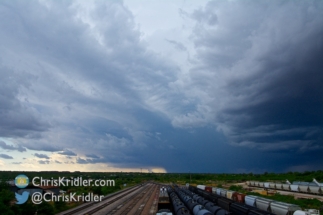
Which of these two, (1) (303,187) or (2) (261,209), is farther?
(1) (303,187)

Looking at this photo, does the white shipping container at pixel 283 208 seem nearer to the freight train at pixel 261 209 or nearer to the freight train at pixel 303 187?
the freight train at pixel 261 209

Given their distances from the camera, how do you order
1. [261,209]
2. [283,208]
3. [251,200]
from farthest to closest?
[251,200]
[261,209]
[283,208]

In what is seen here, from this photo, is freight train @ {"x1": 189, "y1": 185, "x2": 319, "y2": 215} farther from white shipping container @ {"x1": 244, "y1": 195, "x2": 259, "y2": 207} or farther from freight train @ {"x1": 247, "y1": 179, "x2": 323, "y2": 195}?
freight train @ {"x1": 247, "y1": 179, "x2": 323, "y2": 195}

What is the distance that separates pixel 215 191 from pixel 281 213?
1358 inches

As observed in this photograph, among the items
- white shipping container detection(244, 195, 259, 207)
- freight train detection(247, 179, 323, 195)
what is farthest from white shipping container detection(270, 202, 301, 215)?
freight train detection(247, 179, 323, 195)

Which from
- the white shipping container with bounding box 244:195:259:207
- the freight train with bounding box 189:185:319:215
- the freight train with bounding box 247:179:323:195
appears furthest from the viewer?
the freight train with bounding box 247:179:323:195

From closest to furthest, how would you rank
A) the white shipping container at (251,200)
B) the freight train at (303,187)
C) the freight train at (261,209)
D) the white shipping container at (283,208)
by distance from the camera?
the freight train at (261,209) < the white shipping container at (283,208) < the white shipping container at (251,200) < the freight train at (303,187)

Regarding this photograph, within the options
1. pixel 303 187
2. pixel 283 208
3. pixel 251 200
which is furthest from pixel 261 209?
pixel 303 187

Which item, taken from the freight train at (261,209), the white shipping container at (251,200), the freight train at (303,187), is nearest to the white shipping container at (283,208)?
the freight train at (261,209)

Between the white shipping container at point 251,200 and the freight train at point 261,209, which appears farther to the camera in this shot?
the white shipping container at point 251,200

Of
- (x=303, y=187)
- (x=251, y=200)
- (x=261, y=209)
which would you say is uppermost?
(x=303, y=187)

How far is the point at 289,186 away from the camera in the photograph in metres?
68.8

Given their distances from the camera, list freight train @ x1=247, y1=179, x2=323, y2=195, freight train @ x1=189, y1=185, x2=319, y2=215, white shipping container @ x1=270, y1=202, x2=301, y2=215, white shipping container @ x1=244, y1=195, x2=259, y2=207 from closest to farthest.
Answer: freight train @ x1=189, y1=185, x2=319, y2=215, white shipping container @ x1=270, y1=202, x2=301, y2=215, white shipping container @ x1=244, y1=195, x2=259, y2=207, freight train @ x1=247, y1=179, x2=323, y2=195

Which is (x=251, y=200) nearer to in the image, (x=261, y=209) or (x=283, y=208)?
(x=261, y=209)
